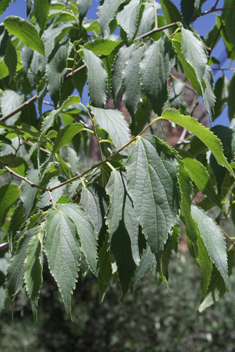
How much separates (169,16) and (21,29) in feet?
1.23

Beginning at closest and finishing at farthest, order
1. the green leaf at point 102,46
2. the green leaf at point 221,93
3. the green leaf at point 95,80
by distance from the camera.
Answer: the green leaf at point 95,80 → the green leaf at point 102,46 → the green leaf at point 221,93

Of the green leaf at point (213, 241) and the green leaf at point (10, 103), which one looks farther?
the green leaf at point (10, 103)

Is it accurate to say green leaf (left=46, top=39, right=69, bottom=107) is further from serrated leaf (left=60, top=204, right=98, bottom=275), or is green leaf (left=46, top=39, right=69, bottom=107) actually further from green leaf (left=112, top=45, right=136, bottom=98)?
serrated leaf (left=60, top=204, right=98, bottom=275)

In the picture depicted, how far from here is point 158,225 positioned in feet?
1.54

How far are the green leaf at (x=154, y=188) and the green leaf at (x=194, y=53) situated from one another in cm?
18

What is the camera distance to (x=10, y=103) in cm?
106

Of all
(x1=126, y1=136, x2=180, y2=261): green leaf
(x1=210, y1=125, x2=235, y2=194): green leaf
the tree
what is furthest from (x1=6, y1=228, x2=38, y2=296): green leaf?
(x1=210, y1=125, x2=235, y2=194): green leaf

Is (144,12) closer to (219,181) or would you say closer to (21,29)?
(21,29)

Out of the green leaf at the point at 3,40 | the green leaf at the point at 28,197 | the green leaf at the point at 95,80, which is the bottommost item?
the green leaf at the point at 28,197

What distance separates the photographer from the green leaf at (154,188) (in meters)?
0.47

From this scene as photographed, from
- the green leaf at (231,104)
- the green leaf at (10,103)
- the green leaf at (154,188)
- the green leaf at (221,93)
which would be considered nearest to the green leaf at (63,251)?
the green leaf at (154,188)

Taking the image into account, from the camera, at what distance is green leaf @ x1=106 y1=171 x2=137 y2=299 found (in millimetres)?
499

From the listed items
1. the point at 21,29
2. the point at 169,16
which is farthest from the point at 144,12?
the point at 21,29

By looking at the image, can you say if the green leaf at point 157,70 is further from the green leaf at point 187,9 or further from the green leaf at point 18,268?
the green leaf at point 18,268
